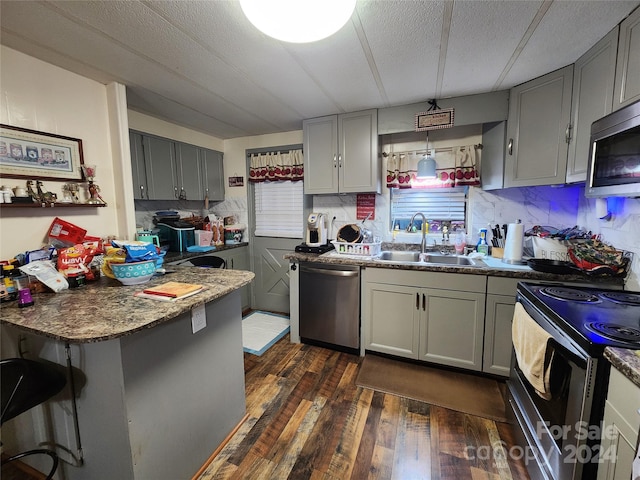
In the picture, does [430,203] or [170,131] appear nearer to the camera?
[430,203]

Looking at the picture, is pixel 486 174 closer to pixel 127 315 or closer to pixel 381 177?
pixel 381 177

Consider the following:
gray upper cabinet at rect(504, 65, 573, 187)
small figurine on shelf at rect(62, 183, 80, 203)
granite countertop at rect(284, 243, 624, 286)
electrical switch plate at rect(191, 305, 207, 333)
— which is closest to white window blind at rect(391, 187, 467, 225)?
granite countertop at rect(284, 243, 624, 286)

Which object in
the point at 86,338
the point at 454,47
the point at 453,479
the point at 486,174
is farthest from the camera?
the point at 486,174

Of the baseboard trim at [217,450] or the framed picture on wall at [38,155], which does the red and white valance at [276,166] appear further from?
the baseboard trim at [217,450]

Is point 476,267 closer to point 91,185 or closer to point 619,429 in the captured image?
point 619,429

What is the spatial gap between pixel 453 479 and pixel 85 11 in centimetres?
286

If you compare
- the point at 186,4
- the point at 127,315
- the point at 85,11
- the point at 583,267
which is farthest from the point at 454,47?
the point at 127,315

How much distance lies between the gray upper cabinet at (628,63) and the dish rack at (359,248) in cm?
170

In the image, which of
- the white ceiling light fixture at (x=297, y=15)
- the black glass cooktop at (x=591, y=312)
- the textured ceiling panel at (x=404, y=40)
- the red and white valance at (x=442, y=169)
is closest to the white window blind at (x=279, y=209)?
the red and white valance at (x=442, y=169)

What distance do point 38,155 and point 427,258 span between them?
2860 mm

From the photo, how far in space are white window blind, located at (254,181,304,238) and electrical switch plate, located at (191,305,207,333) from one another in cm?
204

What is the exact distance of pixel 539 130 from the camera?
1.98 m

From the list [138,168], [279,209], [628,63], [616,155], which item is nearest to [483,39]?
[628,63]

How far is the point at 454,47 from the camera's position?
156cm
